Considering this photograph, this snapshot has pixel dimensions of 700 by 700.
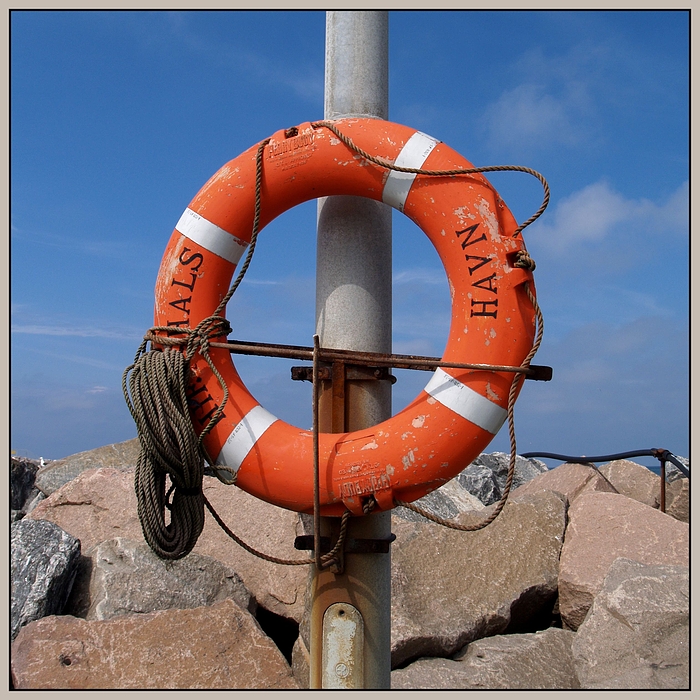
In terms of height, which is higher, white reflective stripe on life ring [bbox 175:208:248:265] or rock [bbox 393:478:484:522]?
white reflective stripe on life ring [bbox 175:208:248:265]

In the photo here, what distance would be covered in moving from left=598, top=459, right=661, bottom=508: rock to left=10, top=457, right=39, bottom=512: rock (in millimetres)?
5346

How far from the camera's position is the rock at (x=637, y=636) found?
3.57m

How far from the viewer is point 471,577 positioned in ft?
14.1

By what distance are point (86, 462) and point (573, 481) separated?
4.11 m

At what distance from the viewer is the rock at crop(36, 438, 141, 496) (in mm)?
6574

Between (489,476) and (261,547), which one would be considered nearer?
(261,547)

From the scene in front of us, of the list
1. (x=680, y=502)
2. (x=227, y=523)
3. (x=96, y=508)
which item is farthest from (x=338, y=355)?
(x=680, y=502)

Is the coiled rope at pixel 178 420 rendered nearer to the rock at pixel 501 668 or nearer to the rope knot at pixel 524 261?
the rope knot at pixel 524 261

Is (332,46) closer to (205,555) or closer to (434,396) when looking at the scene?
(434,396)

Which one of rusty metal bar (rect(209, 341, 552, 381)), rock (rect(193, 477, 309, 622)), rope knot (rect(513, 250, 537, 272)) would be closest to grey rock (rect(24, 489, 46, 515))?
rock (rect(193, 477, 309, 622))

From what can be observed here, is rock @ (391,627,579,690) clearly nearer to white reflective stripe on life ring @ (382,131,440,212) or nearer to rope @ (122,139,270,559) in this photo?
rope @ (122,139,270,559)

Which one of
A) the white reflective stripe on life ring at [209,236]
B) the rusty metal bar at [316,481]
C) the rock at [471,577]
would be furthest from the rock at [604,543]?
the white reflective stripe on life ring at [209,236]

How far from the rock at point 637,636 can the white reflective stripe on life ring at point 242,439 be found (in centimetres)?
205

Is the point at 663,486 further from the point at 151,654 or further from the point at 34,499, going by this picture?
the point at 34,499
